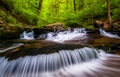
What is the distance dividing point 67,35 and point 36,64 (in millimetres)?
6025

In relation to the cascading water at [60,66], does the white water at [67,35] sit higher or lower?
higher

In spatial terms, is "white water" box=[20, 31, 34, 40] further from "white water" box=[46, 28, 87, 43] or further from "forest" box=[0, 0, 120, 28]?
"forest" box=[0, 0, 120, 28]

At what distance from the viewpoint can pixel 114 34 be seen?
442 inches

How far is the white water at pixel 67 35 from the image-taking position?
36.5 feet

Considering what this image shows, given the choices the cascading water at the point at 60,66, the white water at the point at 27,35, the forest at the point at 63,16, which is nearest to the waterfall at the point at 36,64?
the cascading water at the point at 60,66

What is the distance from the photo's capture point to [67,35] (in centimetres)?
1151

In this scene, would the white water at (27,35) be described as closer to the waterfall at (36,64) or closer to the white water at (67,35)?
the white water at (67,35)

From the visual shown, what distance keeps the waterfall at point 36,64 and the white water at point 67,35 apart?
186 inches

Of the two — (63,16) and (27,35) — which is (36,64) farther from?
(63,16)

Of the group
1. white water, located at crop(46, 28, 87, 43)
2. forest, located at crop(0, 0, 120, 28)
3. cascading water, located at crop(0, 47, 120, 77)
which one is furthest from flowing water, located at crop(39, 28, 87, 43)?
cascading water, located at crop(0, 47, 120, 77)

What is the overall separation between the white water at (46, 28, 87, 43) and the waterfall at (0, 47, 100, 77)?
472 cm

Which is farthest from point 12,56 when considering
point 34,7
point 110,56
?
point 34,7

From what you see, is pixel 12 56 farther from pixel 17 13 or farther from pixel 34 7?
pixel 34 7

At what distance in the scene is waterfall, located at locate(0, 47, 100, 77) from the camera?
5488 mm
